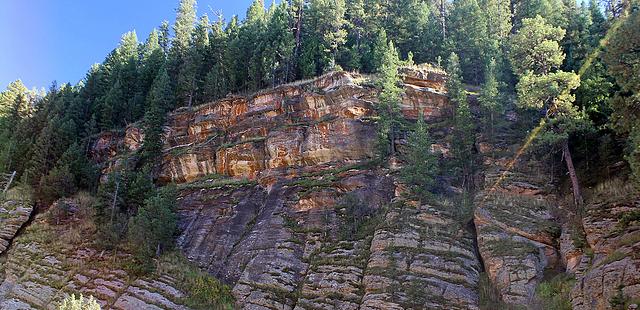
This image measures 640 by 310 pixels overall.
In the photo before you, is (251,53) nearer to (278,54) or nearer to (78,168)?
(278,54)

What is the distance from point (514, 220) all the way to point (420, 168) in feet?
19.5

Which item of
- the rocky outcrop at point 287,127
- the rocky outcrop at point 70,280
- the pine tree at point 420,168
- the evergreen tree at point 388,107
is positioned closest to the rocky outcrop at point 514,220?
the pine tree at point 420,168

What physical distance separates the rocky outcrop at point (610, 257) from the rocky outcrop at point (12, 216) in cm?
3484

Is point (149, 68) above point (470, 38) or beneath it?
beneath

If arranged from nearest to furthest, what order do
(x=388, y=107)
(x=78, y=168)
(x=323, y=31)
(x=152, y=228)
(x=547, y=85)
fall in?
(x=547, y=85) → (x=152, y=228) → (x=388, y=107) → (x=78, y=168) → (x=323, y=31)

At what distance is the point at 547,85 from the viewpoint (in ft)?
95.2

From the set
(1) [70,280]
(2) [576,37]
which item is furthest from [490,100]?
(1) [70,280]

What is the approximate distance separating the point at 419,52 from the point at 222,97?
61.5ft

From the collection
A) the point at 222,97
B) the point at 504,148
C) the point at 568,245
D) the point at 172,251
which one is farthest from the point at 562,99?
the point at 222,97

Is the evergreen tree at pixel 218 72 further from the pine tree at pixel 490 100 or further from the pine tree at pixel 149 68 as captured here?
the pine tree at pixel 490 100

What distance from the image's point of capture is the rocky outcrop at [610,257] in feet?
57.0

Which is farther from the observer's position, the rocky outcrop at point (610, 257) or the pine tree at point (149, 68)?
the pine tree at point (149, 68)

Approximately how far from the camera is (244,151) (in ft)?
126

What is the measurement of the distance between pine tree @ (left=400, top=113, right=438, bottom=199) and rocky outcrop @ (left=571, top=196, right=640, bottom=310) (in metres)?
8.61
